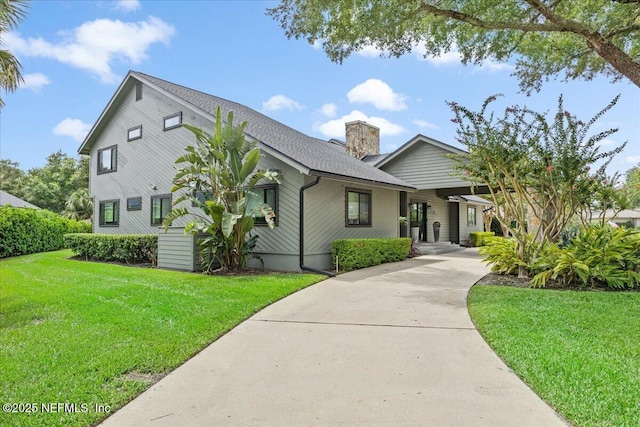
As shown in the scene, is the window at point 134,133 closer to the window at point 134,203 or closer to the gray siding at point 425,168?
the window at point 134,203

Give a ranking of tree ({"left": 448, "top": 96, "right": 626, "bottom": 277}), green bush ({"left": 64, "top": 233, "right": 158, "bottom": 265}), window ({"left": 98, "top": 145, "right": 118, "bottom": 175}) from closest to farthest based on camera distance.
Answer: tree ({"left": 448, "top": 96, "right": 626, "bottom": 277}) → green bush ({"left": 64, "top": 233, "right": 158, "bottom": 265}) → window ({"left": 98, "top": 145, "right": 118, "bottom": 175})

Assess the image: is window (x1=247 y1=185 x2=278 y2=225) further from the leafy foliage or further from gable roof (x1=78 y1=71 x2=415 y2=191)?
the leafy foliage

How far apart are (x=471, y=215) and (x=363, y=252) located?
52.4 ft

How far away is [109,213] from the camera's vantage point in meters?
16.6

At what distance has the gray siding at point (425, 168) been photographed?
15562 millimetres

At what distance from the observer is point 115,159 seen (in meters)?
16.2

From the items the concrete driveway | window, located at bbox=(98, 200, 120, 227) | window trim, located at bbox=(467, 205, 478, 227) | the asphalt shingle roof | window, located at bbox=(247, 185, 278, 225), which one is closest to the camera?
the concrete driveway

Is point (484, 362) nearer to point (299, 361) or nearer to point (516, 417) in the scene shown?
point (516, 417)

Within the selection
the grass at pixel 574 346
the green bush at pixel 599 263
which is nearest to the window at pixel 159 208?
the grass at pixel 574 346

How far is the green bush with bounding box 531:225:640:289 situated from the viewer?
297 inches

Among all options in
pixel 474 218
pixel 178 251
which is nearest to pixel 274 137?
pixel 178 251

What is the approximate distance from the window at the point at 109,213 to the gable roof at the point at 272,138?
3.23 m

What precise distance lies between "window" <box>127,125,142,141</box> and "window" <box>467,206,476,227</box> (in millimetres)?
19277

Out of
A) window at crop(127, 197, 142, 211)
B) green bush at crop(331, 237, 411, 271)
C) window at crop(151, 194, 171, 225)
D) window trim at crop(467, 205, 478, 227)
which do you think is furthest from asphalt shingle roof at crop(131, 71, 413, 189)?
window trim at crop(467, 205, 478, 227)
